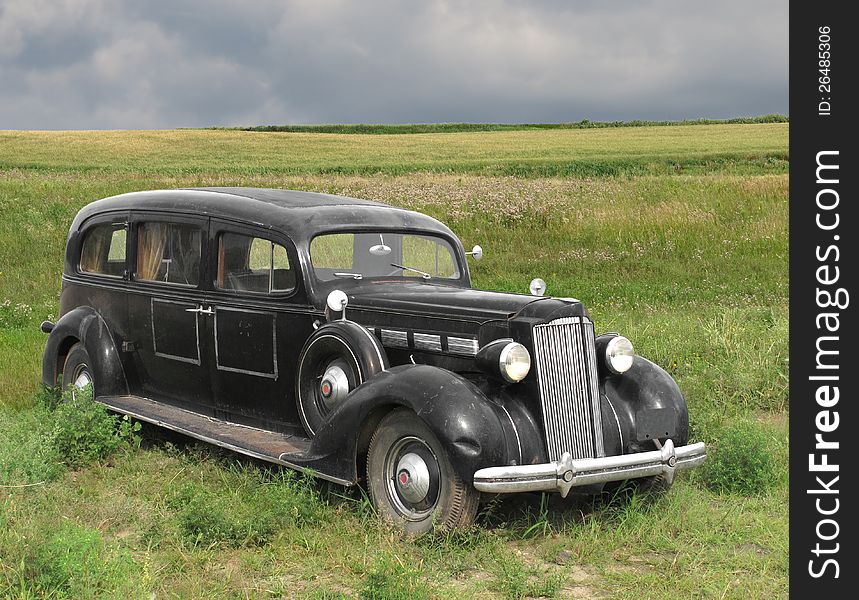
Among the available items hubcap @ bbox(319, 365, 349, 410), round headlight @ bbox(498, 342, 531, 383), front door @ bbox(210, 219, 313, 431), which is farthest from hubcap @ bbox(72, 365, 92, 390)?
round headlight @ bbox(498, 342, 531, 383)

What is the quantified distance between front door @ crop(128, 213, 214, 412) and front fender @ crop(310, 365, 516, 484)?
1.87 meters

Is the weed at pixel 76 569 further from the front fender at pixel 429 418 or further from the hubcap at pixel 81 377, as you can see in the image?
the hubcap at pixel 81 377

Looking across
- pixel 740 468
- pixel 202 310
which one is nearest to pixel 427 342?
pixel 202 310

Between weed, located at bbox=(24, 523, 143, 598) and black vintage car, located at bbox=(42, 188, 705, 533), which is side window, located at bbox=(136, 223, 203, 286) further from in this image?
weed, located at bbox=(24, 523, 143, 598)

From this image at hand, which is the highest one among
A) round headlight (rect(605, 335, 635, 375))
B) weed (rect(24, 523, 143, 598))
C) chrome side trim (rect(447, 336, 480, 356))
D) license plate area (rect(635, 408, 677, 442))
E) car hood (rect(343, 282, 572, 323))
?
car hood (rect(343, 282, 572, 323))

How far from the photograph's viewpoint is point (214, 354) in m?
7.00

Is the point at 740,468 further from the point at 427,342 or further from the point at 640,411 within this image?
the point at 427,342

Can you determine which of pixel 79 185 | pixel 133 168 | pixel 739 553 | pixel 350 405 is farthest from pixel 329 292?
pixel 133 168

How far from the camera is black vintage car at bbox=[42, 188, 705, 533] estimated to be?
5219mm

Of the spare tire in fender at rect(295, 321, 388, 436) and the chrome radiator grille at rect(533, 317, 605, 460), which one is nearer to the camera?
the chrome radiator grille at rect(533, 317, 605, 460)

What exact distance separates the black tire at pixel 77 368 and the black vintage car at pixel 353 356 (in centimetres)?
2

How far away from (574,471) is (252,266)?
9.79 feet

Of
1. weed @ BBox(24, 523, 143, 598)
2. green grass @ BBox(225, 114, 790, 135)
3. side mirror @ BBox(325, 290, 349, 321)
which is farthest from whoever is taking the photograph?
green grass @ BBox(225, 114, 790, 135)

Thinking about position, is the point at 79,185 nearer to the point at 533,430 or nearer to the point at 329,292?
the point at 329,292
